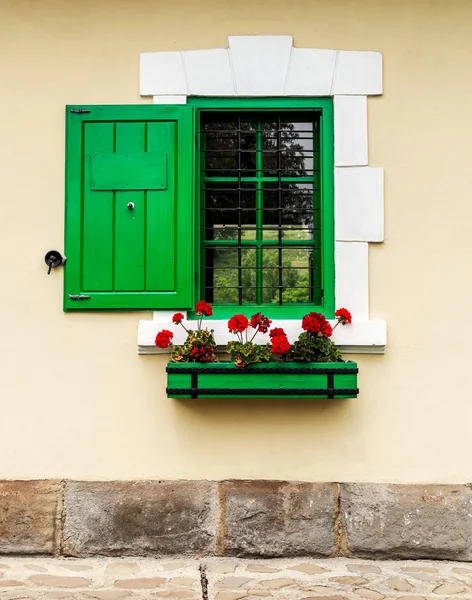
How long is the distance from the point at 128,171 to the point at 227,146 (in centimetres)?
64

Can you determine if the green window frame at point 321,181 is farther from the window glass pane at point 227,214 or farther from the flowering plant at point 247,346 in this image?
the flowering plant at point 247,346

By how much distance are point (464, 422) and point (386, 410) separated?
45 cm

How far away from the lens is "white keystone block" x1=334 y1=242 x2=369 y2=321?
12.3ft

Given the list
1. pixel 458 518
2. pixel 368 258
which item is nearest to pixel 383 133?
pixel 368 258

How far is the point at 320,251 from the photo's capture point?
3.92 meters

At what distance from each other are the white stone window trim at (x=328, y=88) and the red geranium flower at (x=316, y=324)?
0.86ft

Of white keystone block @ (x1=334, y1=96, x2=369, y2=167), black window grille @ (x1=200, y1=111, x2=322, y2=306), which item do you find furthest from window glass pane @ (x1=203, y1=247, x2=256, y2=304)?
white keystone block @ (x1=334, y1=96, x2=369, y2=167)

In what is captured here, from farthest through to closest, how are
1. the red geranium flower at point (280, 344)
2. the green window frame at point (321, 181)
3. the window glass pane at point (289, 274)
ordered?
the window glass pane at point (289, 274) < the green window frame at point (321, 181) < the red geranium flower at point (280, 344)

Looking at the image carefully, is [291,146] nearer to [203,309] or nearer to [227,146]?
[227,146]

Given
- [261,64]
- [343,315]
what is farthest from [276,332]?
[261,64]

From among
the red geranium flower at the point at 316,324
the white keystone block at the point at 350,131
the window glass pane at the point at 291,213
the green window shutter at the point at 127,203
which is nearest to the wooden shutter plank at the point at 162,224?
the green window shutter at the point at 127,203

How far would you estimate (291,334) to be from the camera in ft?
12.2

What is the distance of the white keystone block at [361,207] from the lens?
376 cm

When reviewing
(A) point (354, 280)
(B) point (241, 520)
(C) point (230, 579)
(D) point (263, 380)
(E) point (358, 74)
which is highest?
(E) point (358, 74)
